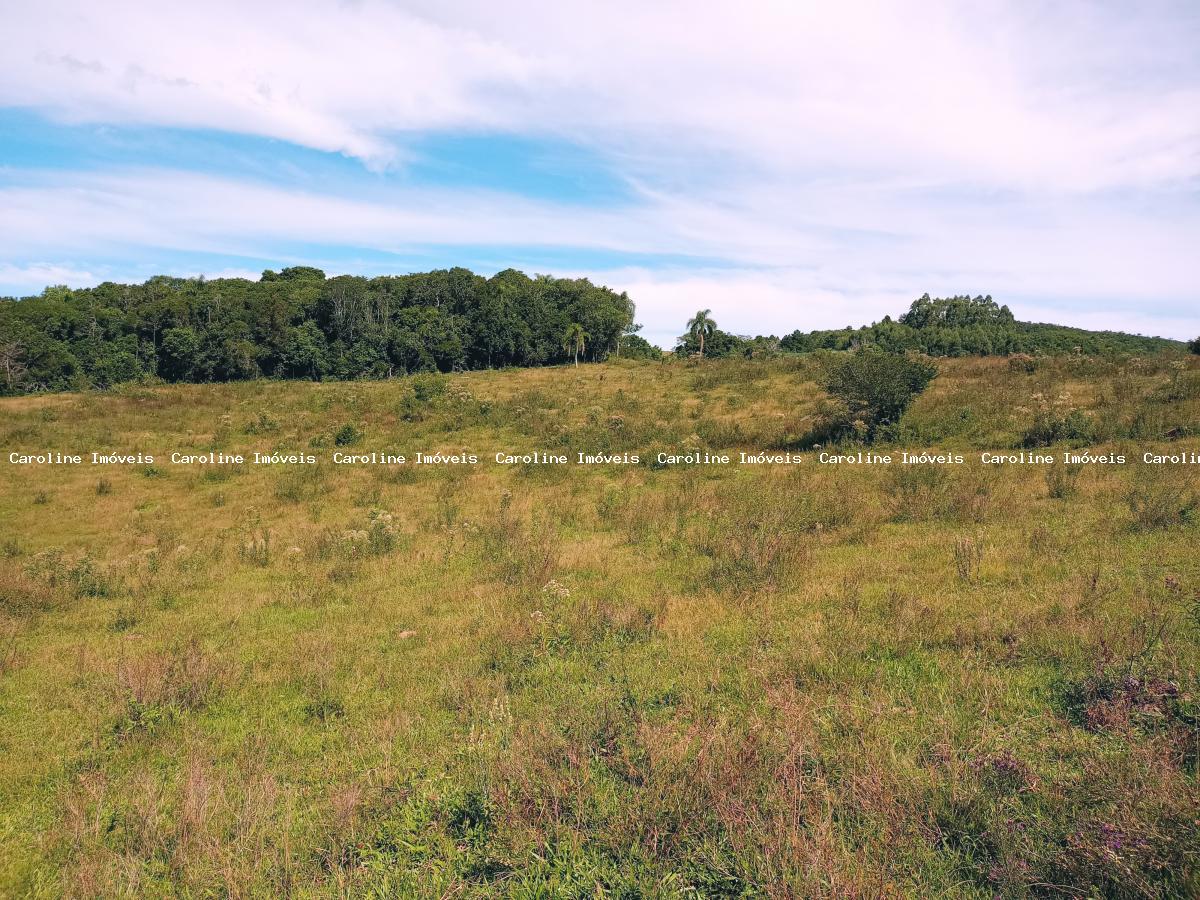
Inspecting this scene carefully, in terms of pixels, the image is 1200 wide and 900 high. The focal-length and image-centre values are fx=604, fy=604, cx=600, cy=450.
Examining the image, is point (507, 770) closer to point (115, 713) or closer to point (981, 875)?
point (981, 875)

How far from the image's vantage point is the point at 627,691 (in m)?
5.78

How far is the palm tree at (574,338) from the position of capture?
6656cm

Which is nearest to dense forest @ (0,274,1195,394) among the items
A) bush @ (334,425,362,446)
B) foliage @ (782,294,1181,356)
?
foliage @ (782,294,1181,356)

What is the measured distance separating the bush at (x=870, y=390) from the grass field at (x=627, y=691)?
→ 4.41m

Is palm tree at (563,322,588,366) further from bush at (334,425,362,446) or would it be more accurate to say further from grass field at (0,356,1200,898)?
grass field at (0,356,1200,898)

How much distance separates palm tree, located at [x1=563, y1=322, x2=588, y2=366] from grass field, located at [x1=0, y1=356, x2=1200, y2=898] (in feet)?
174

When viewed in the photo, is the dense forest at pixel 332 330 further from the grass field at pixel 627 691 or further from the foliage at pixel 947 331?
the grass field at pixel 627 691

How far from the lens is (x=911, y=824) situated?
3770mm

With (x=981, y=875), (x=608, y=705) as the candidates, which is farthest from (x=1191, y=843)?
(x=608, y=705)

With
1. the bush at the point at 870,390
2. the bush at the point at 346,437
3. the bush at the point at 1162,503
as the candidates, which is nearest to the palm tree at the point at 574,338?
the bush at the point at 346,437

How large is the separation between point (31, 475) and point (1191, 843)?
83.6 feet

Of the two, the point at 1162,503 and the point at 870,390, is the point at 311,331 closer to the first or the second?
the point at 870,390

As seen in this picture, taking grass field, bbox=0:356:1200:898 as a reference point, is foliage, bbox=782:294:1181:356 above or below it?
above

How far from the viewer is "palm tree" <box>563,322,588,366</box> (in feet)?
218
